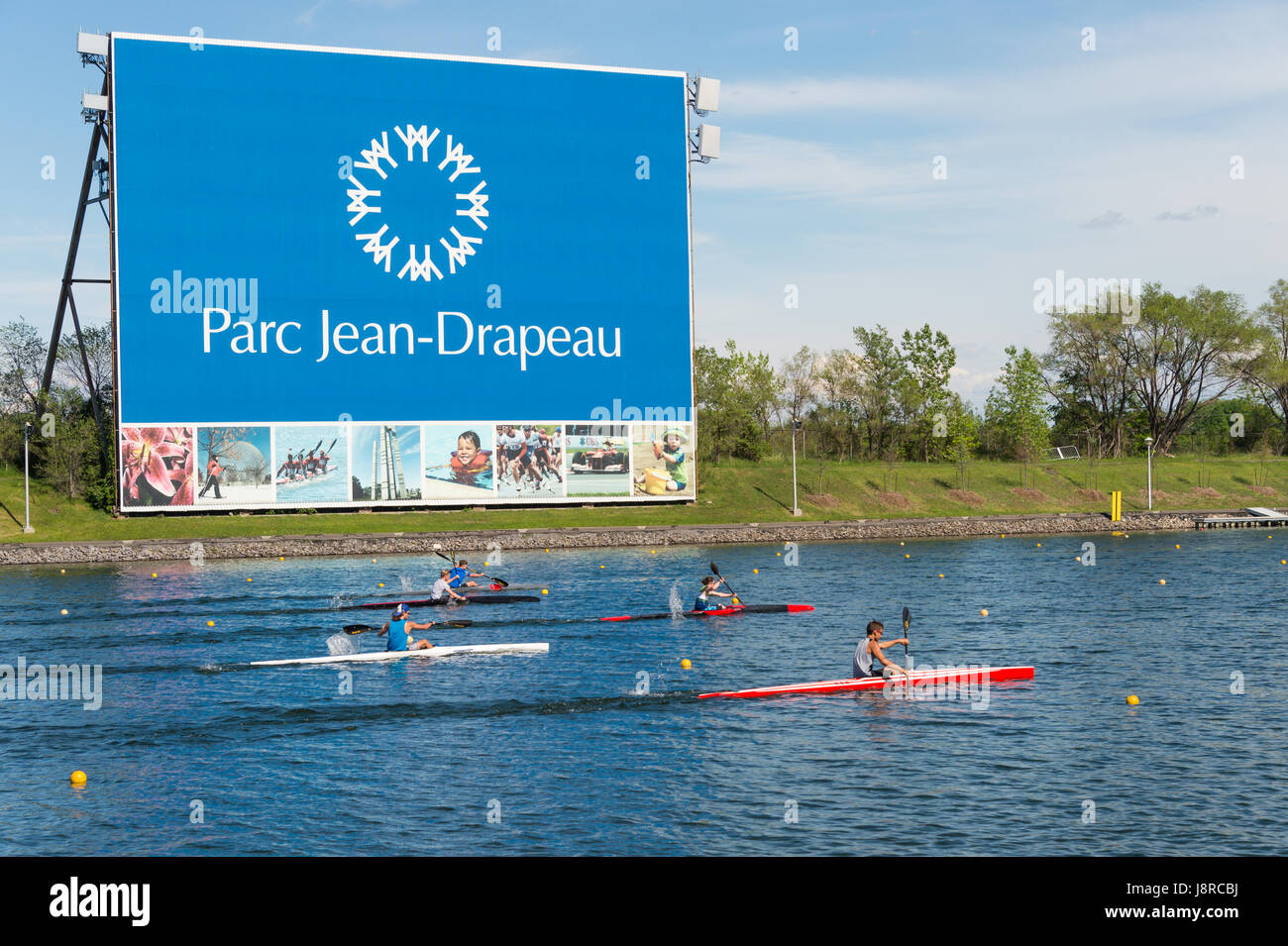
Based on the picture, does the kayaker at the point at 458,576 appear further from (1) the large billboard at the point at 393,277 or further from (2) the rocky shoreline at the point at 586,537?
(1) the large billboard at the point at 393,277

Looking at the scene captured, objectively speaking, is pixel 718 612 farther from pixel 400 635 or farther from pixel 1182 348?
pixel 1182 348

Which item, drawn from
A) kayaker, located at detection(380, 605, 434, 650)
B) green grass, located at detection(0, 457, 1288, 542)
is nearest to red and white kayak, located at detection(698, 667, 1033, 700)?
kayaker, located at detection(380, 605, 434, 650)

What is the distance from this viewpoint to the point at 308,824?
738 inches

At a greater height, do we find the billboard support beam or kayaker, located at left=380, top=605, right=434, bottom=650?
the billboard support beam

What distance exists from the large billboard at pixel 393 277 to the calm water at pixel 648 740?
38479 mm

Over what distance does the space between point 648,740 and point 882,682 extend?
23.8 ft

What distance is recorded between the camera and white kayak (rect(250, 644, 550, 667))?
33.2m

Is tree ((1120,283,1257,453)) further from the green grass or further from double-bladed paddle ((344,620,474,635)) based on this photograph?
double-bladed paddle ((344,620,474,635))

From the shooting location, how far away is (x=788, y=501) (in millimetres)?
94500

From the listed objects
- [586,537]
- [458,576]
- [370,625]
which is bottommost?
[370,625]

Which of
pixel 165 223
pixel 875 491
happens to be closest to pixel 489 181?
pixel 165 223

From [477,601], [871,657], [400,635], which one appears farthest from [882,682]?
[477,601]

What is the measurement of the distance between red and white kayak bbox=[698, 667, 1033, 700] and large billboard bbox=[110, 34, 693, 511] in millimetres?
61515
